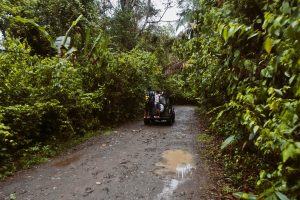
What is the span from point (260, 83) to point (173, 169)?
12.7 feet

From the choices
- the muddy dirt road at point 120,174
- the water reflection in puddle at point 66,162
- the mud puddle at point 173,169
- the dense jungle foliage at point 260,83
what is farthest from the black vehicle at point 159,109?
the water reflection in puddle at point 66,162

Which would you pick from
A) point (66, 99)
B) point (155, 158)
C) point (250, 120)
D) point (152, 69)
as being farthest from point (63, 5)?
point (250, 120)

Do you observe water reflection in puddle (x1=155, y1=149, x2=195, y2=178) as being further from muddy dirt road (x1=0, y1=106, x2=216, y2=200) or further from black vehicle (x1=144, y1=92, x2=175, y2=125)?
black vehicle (x1=144, y1=92, x2=175, y2=125)

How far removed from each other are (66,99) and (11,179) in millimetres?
4028

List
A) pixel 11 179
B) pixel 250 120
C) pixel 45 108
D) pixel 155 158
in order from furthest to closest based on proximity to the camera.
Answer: pixel 45 108 → pixel 155 158 → pixel 11 179 → pixel 250 120

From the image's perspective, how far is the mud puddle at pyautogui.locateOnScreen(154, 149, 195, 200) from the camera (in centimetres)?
637

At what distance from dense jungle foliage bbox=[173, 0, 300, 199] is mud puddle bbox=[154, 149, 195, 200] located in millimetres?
1071

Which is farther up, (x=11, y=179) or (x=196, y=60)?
(x=196, y=60)

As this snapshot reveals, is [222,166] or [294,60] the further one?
[222,166]

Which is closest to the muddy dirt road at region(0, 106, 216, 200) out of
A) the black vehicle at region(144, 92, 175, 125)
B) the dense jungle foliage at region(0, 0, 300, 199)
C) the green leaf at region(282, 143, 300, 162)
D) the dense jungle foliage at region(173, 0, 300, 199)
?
the dense jungle foliage at region(0, 0, 300, 199)

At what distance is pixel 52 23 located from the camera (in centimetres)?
1709

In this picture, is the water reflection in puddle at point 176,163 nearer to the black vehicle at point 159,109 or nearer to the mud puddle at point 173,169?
the mud puddle at point 173,169

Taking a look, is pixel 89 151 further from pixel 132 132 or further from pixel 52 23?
pixel 52 23

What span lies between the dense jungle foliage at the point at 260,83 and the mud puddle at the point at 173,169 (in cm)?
107
